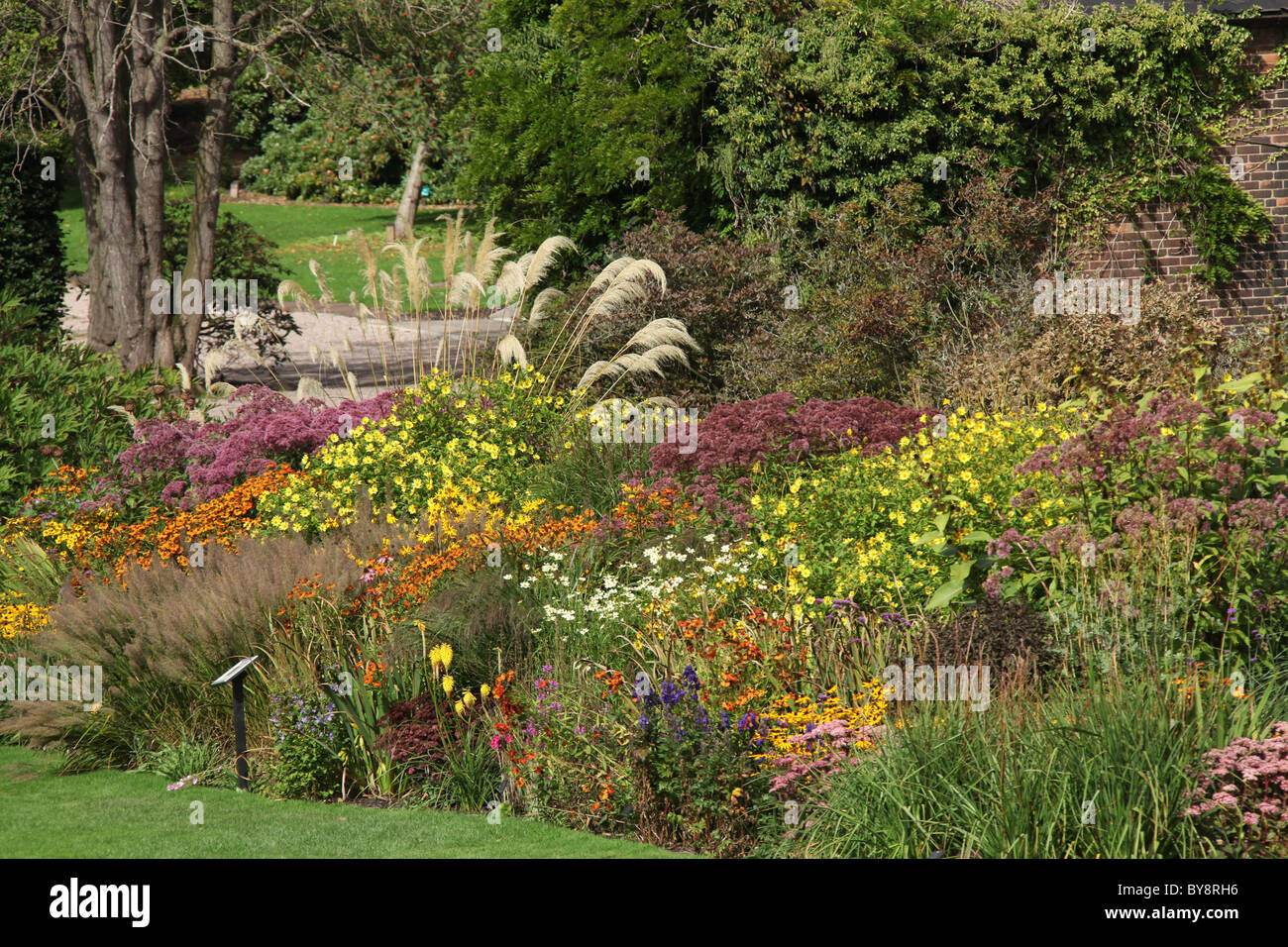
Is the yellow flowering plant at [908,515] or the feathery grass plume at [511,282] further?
the feathery grass plume at [511,282]

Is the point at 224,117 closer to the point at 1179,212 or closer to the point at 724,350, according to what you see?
the point at 724,350

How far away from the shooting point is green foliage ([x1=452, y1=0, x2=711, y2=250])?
13.3m

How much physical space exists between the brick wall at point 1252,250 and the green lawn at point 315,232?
639 inches

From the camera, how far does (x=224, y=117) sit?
14.9 meters

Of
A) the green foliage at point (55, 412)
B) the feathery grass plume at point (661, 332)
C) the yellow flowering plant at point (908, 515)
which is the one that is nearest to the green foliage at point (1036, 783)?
the yellow flowering plant at point (908, 515)

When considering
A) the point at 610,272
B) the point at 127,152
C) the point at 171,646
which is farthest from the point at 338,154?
the point at 171,646

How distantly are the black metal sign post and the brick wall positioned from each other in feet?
32.8

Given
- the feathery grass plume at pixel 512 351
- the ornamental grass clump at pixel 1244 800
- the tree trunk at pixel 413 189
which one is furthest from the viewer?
the tree trunk at pixel 413 189

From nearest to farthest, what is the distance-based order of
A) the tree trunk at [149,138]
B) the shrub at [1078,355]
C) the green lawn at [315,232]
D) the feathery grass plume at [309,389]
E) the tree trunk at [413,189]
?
the shrub at [1078,355] < the feathery grass plume at [309,389] < the tree trunk at [149,138] < the green lawn at [315,232] < the tree trunk at [413,189]

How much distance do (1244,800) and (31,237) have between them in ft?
58.0

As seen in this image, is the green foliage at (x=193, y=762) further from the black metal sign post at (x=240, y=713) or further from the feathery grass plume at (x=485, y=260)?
the feathery grass plume at (x=485, y=260)

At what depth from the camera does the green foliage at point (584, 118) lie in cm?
1330
